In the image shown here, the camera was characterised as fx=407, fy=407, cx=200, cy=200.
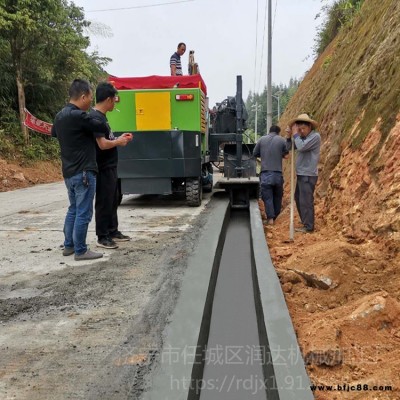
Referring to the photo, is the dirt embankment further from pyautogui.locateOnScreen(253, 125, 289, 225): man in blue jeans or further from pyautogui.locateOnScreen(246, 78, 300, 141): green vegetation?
pyautogui.locateOnScreen(246, 78, 300, 141): green vegetation

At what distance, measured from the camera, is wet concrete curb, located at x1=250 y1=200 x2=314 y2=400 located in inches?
83.7

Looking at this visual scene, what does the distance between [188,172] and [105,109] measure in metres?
3.29

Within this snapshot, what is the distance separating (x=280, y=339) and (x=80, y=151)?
2.93 m

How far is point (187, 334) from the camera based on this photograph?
2652mm

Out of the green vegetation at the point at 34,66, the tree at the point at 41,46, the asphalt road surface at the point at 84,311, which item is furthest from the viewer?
the green vegetation at the point at 34,66

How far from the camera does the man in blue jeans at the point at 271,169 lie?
23.2 feet

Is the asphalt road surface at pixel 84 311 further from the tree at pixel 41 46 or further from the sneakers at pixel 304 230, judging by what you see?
the tree at pixel 41 46

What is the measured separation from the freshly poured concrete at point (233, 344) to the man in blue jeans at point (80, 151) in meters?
1.57

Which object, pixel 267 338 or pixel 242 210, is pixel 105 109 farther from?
pixel 242 210

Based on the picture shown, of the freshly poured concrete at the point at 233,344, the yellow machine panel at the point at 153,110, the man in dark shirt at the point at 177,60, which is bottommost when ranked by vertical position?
the freshly poured concrete at the point at 233,344

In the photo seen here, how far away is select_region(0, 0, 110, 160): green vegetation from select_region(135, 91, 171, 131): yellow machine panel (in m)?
9.44

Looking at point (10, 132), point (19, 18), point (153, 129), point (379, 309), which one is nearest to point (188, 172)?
point (153, 129)

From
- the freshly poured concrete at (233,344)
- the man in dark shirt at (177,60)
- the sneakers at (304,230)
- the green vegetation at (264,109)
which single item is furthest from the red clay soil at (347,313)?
the green vegetation at (264,109)

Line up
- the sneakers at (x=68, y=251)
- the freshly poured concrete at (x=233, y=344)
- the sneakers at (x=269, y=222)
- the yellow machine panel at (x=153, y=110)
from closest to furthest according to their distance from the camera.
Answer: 1. the freshly poured concrete at (x=233, y=344)
2. the sneakers at (x=68, y=251)
3. the sneakers at (x=269, y=222)
4. the yellow machine panel at (x=153, y=110)
